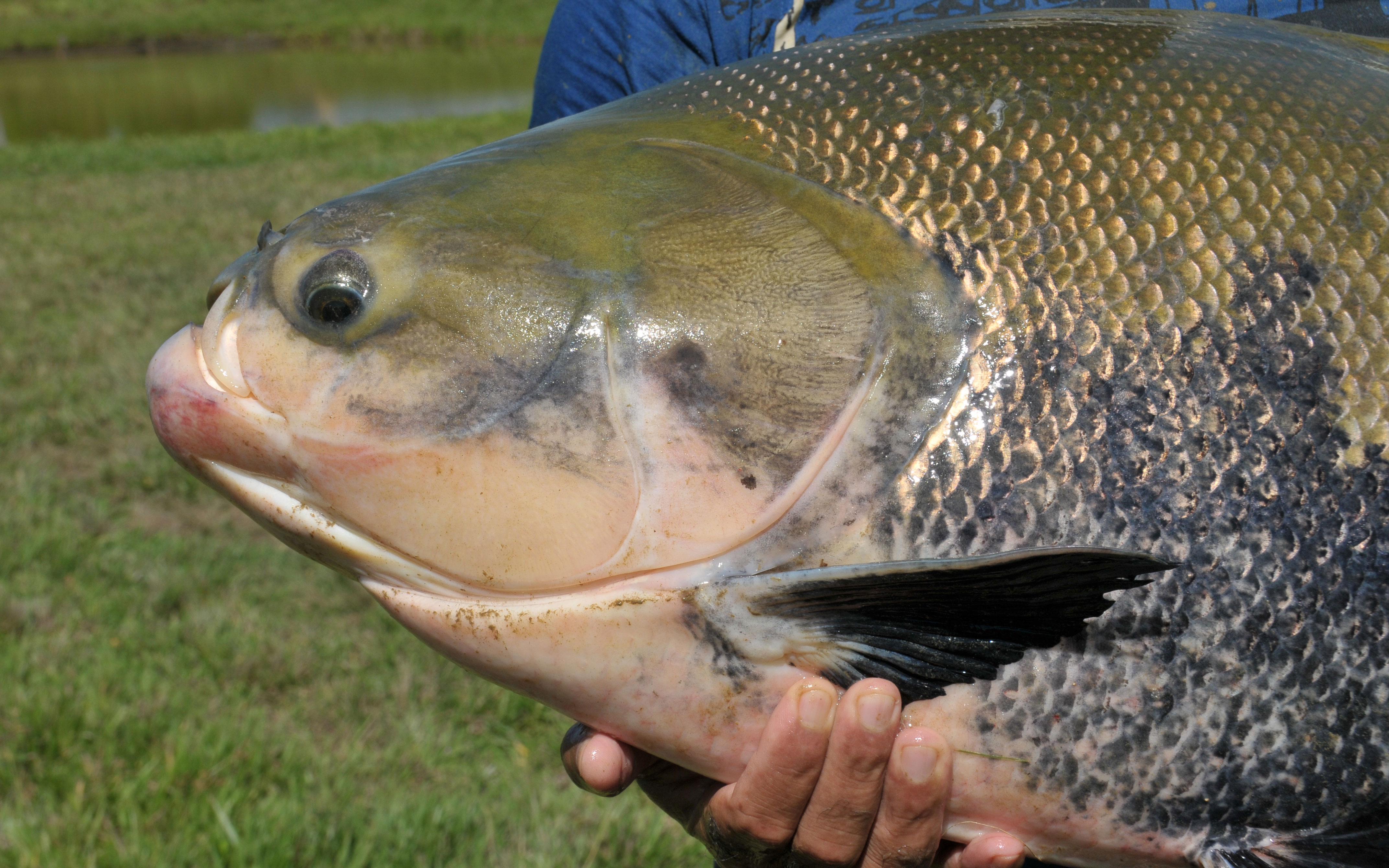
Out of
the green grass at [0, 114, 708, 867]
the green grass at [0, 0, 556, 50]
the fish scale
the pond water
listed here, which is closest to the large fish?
the fish scale

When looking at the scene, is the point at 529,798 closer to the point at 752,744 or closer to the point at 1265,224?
the point at 752,744

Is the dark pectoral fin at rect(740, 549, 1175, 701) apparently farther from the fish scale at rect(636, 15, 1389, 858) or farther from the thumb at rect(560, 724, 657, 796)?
the thumb at rect(560, 724, 657, 796)

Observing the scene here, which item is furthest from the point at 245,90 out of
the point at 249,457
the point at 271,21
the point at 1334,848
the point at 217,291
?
the point at 1334,848

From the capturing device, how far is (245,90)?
87.2ft

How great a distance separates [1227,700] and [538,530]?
93cm

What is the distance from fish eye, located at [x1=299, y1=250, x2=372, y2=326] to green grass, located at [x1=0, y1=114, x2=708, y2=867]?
198 centimetres

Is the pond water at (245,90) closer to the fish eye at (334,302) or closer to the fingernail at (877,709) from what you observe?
the fish eye at (334,302)

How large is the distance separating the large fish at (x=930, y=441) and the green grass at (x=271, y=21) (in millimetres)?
40070

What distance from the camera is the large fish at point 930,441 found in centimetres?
136

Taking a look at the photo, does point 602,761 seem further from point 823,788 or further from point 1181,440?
point 1181,440

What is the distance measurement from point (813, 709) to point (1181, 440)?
1.97 ft

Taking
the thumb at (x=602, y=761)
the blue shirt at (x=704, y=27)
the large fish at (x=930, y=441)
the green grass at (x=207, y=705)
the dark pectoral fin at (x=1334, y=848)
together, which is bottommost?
the green grass at (x=207, y=705)

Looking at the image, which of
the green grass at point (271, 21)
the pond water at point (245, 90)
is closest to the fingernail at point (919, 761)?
the pond water at point (245, 90)

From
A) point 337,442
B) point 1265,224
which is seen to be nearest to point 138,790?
point 337,442
